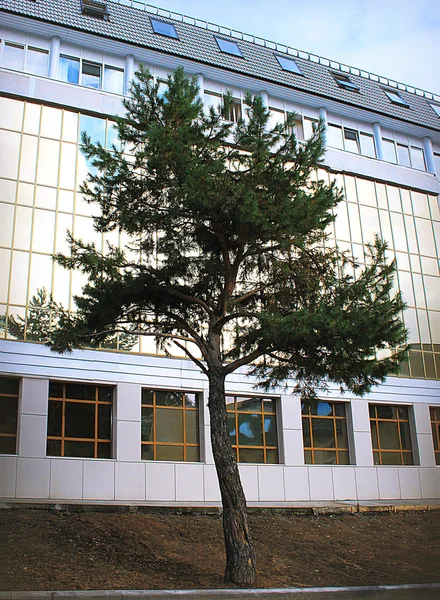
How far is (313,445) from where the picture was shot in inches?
912

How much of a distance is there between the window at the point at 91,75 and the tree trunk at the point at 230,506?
593 inches

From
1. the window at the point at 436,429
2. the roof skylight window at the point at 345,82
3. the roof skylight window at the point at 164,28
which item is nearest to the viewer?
the window at the point at 436,429

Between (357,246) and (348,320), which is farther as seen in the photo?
(357,246)

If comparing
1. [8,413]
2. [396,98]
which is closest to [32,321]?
[8,413]

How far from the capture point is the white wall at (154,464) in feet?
60.8

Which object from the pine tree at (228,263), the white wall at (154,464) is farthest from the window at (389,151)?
the pine tree at (228,263)

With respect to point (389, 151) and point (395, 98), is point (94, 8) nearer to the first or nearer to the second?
point (389, 151)

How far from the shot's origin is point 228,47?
27.4 m

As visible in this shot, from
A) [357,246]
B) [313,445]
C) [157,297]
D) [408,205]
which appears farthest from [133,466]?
[408,205]

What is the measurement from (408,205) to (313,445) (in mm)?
11353

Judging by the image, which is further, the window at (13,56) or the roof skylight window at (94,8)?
the roof skylight window at (94,8)

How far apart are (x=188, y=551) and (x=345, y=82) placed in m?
23.3

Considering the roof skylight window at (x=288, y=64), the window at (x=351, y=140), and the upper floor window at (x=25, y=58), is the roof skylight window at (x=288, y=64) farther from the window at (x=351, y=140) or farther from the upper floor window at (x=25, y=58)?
the upper floor window at (x=25, y=58)

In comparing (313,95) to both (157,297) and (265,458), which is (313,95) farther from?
(157,297)
